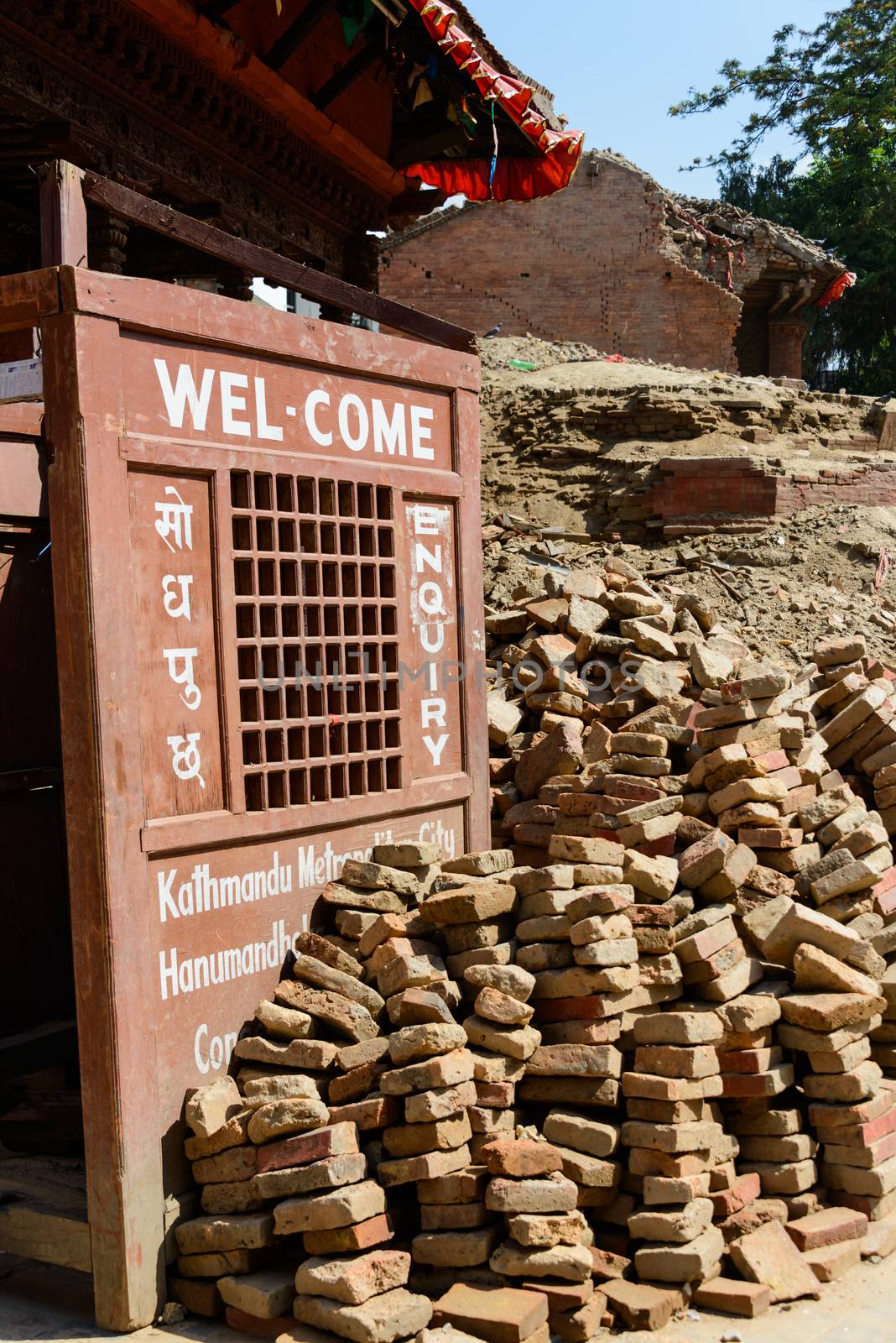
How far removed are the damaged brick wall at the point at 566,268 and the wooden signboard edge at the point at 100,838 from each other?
19.5 m

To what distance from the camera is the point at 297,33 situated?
720cm

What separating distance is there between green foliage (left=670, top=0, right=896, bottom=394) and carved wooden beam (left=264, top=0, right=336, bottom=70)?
80.2 ft

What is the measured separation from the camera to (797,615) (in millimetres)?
10672

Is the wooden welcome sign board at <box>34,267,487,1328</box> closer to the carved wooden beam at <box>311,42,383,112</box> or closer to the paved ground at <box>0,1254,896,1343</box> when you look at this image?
the paved ground at <box>0,1254,896,1343</box>

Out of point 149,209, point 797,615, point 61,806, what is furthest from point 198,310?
point 797,615

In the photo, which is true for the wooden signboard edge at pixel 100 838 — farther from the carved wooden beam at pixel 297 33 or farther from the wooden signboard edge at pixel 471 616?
the carved wooden beam at pixel 297 33

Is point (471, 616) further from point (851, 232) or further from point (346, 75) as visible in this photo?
point (851, 232)

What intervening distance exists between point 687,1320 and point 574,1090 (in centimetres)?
72

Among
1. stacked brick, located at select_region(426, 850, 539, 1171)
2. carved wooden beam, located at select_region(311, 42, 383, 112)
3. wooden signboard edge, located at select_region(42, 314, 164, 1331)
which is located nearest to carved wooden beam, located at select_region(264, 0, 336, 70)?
carved wooden beam, located at select_region(311, 42, 383, 112)

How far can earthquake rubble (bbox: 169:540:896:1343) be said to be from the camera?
3617mm

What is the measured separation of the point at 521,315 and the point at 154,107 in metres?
16.6

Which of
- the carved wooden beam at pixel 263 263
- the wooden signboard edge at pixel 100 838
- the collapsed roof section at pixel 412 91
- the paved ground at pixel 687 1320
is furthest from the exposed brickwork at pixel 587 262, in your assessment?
the paved ground at pixel 687 1320

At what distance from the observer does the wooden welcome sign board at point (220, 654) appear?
3654 mm

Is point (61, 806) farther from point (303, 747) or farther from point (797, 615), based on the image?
point (797, 615)
